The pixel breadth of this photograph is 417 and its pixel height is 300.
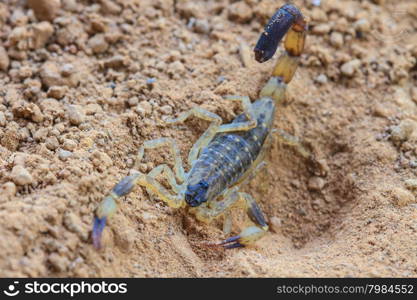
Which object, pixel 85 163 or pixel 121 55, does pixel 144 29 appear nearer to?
pixel 121 55

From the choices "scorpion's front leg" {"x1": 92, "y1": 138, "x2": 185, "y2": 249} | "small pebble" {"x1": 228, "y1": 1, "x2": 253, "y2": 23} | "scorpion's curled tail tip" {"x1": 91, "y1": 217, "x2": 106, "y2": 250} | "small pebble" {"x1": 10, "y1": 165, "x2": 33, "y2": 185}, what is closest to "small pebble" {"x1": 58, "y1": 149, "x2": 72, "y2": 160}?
"small pebble" {"x1": 10, "y1": 165, "x2": 33, "y2": 185}

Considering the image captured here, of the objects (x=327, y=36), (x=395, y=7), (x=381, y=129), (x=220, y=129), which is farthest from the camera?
(x=395, y=7)

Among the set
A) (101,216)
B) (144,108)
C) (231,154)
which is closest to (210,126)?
(231,154)

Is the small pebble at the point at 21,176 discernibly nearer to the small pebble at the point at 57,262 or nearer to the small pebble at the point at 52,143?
the small pebble at the point at 52,143

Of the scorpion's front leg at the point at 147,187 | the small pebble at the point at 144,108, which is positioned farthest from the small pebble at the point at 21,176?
the small pebble at the point at 144,108

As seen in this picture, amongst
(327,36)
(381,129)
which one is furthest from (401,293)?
(327,36)

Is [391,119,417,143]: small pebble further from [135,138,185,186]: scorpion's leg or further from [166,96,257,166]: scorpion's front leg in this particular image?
[135,138,185,186]: scorpion's leg

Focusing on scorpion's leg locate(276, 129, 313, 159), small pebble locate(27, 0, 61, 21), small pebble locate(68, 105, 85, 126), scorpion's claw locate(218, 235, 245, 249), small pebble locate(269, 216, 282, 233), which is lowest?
small pebble locate(269, 216, 282, 233)

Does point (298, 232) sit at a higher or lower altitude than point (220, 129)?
lower
